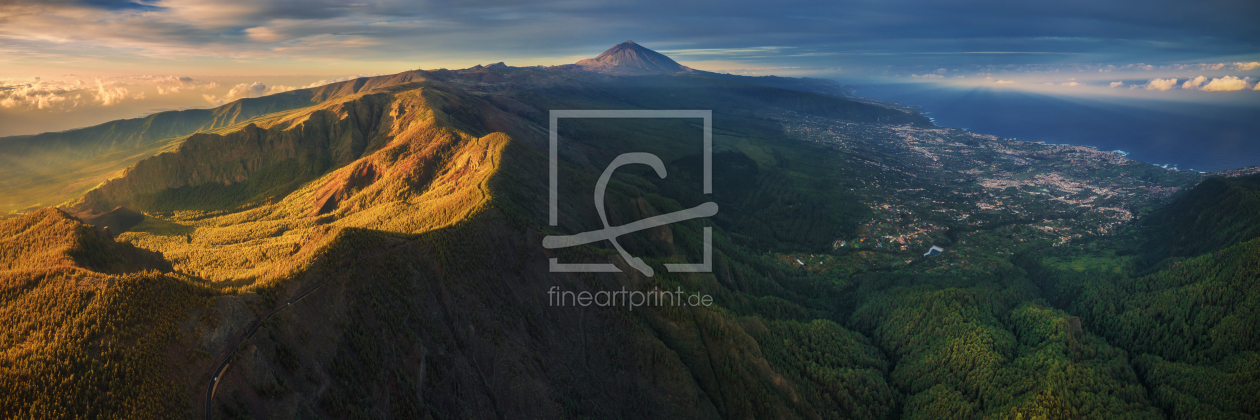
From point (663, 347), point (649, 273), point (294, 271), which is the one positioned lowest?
point (663, 347)

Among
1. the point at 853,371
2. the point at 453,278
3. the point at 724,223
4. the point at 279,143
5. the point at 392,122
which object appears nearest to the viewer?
the point at 453,278

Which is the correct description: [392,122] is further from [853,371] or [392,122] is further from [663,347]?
[853,371]

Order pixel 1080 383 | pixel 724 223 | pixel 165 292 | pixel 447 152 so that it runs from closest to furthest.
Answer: pixel 165 292, pixel 1080 383, pixel 447 152, pixel 724 223

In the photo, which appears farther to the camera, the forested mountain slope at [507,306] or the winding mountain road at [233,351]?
the forested mountain slope at [507,306]

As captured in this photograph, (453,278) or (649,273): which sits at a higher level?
(453,278)

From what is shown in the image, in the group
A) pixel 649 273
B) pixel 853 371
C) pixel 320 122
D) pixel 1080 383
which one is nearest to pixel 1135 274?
pixel 1080 383

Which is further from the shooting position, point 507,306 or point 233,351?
point 507,306

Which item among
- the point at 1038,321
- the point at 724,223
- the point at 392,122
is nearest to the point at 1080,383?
the point at 1038,321

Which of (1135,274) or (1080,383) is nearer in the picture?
(1080,383)

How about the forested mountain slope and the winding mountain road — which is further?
the forested mountain slope

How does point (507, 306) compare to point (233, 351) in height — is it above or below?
below
